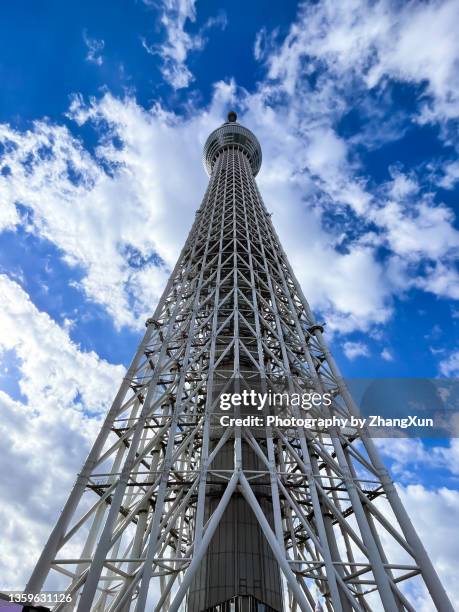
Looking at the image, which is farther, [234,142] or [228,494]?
[234,142]

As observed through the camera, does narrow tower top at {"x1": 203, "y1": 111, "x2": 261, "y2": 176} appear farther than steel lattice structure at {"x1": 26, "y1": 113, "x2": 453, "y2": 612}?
Yes

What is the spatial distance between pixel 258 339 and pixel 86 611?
1263 cm

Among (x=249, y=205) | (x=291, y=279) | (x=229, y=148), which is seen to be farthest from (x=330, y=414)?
(x=229, y=148)

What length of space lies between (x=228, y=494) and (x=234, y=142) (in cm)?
4680

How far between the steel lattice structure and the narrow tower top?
2869 centimetres

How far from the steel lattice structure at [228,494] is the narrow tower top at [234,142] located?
1130 inches

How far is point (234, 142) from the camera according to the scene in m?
50.3

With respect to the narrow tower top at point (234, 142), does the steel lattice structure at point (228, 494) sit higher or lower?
lower

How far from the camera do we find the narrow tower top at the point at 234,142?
5056cm

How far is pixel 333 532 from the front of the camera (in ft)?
52.1

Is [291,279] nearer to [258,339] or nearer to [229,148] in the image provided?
[258,339]

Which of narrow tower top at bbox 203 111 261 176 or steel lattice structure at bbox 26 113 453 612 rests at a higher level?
narrow tower top at bbox 203 111 261 176

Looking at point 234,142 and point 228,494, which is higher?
point 234,142

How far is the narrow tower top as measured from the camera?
50562 mm
